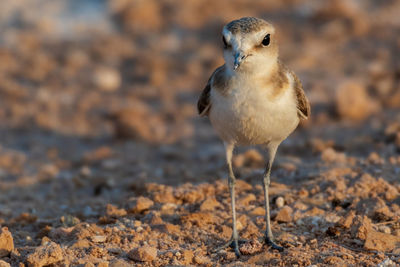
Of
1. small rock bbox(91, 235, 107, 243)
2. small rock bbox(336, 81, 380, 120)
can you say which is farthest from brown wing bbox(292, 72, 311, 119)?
small rock bbox(336, 81, 380, 120)

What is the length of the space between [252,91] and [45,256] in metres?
2.15

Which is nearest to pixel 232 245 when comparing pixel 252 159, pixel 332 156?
pixel 332 156

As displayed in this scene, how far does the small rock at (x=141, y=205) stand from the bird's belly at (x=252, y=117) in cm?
130

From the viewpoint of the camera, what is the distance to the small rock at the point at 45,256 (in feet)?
14.9

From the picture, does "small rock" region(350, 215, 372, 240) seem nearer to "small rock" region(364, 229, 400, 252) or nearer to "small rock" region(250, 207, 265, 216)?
"small rock" region(364, 229, 400, 252)

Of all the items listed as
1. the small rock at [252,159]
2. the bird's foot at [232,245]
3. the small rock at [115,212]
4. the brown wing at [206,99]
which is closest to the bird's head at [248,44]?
the brown wing at [206,99]

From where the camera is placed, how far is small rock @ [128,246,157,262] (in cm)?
474

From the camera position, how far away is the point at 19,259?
189 inches

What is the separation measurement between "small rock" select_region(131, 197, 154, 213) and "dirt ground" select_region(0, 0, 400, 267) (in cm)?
2

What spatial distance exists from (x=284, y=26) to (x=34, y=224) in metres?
9.46

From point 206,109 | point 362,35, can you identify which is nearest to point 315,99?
point 362,35

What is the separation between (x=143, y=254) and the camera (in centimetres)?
475

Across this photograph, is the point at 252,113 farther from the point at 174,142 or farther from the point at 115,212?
the point at 174,142

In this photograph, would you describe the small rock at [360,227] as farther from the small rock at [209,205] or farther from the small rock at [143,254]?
the small rock at [143,254]
